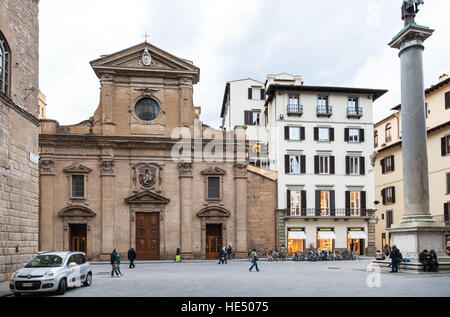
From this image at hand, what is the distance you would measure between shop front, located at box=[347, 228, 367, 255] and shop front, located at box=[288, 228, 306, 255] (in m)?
4.23

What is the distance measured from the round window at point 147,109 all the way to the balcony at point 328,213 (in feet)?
47.0

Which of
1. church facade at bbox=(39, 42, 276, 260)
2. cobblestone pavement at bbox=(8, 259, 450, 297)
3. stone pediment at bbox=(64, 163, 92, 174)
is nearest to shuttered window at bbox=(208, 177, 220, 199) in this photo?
church facade at bbox=(39, 42, 276, 260)

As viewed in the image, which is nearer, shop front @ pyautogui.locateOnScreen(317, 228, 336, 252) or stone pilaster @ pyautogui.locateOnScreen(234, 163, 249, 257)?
stone pilaster @ pyautogui.locateOnScreen(234, 163, 249, 257)

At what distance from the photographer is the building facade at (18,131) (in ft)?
63.5

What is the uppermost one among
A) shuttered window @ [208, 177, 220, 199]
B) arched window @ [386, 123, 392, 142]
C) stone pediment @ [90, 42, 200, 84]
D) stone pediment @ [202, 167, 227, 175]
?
stone pediment @ [90, 42, 200, 84]

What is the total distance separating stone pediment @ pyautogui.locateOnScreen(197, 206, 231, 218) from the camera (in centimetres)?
3928

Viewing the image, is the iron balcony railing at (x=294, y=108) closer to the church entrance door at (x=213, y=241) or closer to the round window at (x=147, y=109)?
the round window at (x=147, y=109)

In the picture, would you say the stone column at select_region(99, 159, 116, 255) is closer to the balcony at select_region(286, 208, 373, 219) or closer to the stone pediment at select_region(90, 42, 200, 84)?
the stone pediment at select_region(90, 42, 200, 84)

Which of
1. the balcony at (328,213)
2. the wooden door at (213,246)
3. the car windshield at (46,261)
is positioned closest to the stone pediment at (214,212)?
the wooden door at (213,246)

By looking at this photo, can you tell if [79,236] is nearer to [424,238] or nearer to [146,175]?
[146,175]

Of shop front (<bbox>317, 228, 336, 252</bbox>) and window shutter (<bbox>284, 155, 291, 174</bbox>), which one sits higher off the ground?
window shutter (<bbox>284, 155, 291, 174</bbox>)

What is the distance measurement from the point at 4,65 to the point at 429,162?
124 feet

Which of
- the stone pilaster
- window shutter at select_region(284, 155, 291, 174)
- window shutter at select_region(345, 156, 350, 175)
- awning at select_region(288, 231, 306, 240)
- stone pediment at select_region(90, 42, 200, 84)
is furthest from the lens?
window shutter at select_region(345, 156, 350, 175)
